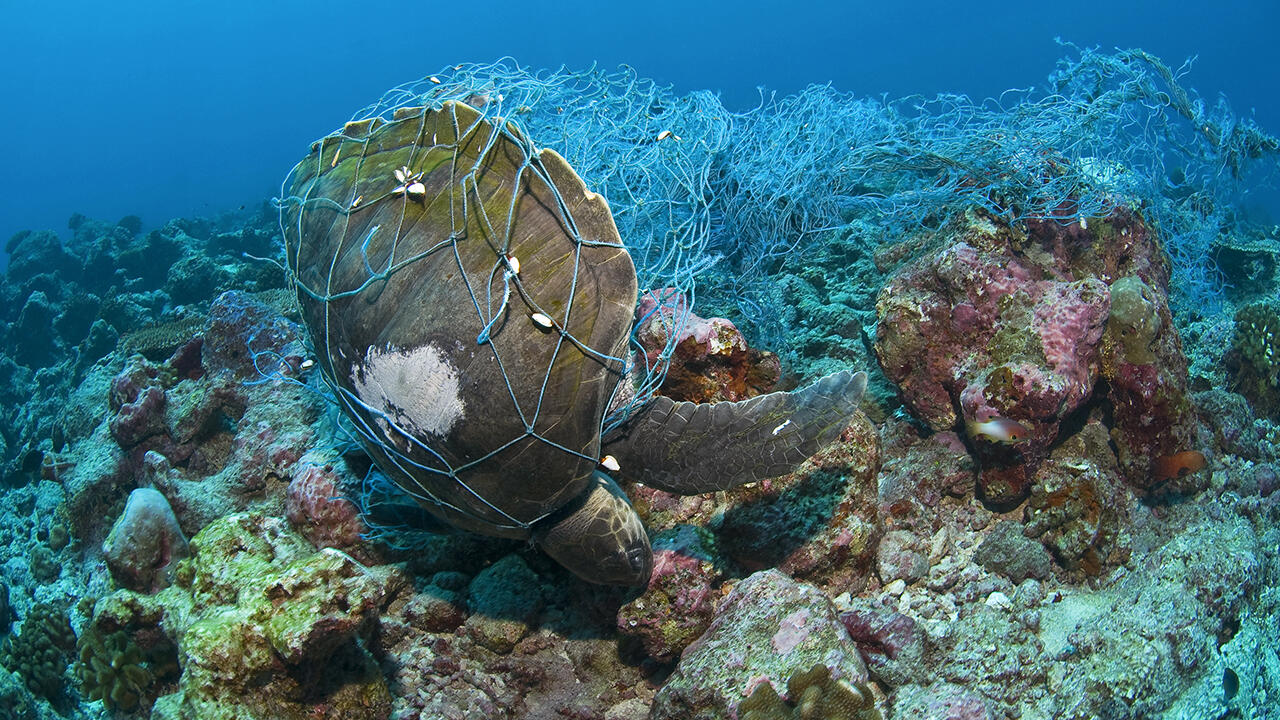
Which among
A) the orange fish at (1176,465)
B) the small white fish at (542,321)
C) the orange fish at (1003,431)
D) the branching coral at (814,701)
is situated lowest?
the branching coral at (814,701)

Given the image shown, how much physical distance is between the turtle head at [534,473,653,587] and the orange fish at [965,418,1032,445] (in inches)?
83.3

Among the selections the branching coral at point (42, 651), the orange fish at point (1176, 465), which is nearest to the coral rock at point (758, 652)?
the orange fish at point (1176, 465)

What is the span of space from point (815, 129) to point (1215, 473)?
3606mm

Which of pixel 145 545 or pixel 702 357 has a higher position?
pixel 702 357

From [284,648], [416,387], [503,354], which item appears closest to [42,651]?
[284,648]

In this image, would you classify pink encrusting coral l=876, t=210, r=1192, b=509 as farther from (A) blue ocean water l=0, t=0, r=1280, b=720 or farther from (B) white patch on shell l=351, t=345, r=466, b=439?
(B) white patch on shell l=351, t=345, r=466, b=439

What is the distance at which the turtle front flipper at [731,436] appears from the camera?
8.81 ft

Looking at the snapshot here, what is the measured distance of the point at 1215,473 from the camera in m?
4.04

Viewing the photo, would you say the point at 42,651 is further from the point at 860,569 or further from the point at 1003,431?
the point at 1003,431

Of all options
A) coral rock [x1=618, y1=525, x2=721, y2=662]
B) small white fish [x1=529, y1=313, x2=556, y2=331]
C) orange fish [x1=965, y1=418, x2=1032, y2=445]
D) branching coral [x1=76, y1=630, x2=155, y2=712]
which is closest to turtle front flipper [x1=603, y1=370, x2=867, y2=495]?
coral rock [x1=618, y1=525, x2=721, y2=662]

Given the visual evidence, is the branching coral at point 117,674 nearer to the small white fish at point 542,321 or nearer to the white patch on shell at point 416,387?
the white patch on shell at point 416,387

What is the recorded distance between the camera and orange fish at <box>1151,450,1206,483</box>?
3.72 meters

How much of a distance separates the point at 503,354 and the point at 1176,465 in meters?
4.19

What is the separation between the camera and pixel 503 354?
2355 millimetres
